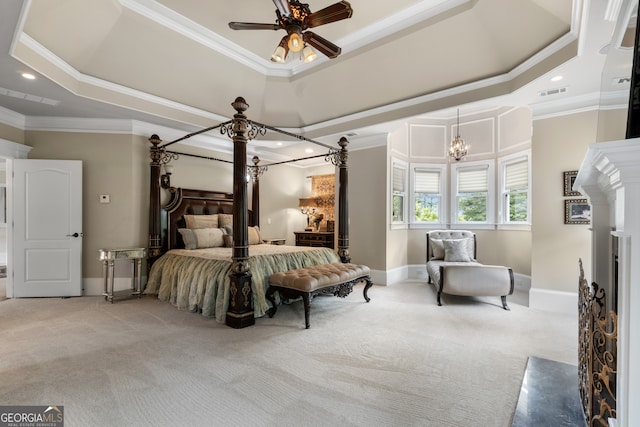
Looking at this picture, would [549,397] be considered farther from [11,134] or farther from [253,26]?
[11,134]

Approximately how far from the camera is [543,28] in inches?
123

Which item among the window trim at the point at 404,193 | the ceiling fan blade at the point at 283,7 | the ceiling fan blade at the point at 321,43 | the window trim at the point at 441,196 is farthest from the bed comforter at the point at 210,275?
the ceiling fan blade at the point at 283,7

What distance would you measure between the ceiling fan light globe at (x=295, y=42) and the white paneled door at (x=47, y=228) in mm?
4122

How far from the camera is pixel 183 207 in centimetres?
543

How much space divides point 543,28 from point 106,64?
5252mm

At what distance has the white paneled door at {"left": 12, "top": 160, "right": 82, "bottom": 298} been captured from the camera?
4523 mm

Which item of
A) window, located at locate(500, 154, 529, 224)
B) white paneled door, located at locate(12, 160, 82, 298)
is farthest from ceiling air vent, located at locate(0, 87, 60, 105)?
window, located at locate(500, 154, 529, 224)

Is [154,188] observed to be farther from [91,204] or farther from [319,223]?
[319,223]

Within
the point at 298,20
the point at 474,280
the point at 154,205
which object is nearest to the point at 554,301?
the point at 474,280

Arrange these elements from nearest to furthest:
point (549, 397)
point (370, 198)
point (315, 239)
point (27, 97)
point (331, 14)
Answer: point (549, 397) < point (331, 14) < point (27, 97) < point (370, 198) < point (315, 239)

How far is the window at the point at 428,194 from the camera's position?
21.1ft

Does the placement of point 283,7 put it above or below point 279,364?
above

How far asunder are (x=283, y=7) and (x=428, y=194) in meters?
4.99

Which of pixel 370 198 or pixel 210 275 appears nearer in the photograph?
pixel 210 275
